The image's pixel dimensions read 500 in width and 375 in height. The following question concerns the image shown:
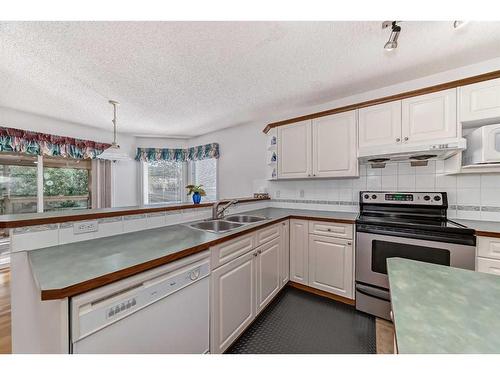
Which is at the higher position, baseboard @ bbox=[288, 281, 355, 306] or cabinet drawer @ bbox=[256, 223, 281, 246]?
cabinet drawer @ bbox=[256, 223, 281, 246]

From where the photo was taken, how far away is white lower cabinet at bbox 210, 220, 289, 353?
130 centimetres

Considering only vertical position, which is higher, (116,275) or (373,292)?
(116,275)

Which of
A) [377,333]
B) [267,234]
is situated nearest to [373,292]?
[377,333]

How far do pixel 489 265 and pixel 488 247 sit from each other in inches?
5.0

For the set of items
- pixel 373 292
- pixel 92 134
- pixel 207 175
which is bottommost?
pixel 373 292

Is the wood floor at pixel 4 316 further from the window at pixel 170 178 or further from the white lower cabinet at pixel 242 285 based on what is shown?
the window at pixel 170 178

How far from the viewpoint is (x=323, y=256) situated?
6.98 feet

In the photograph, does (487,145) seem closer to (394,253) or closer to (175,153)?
(394,253)

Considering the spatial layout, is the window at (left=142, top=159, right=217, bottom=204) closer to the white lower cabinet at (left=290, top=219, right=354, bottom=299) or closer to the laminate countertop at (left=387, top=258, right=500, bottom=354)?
the white lower cabinet at (left=290, top=219, right=354, bottom=299)

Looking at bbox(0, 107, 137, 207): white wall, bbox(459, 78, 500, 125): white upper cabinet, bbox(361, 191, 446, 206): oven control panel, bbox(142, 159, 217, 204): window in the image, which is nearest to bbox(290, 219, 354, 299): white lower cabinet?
bbox(361, 191, 446, 206): oven control panel

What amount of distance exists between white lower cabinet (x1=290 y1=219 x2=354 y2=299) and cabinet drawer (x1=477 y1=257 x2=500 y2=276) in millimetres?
844

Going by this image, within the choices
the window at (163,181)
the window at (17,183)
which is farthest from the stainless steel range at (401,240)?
the window at (17,183)

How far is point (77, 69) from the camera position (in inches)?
73.4
